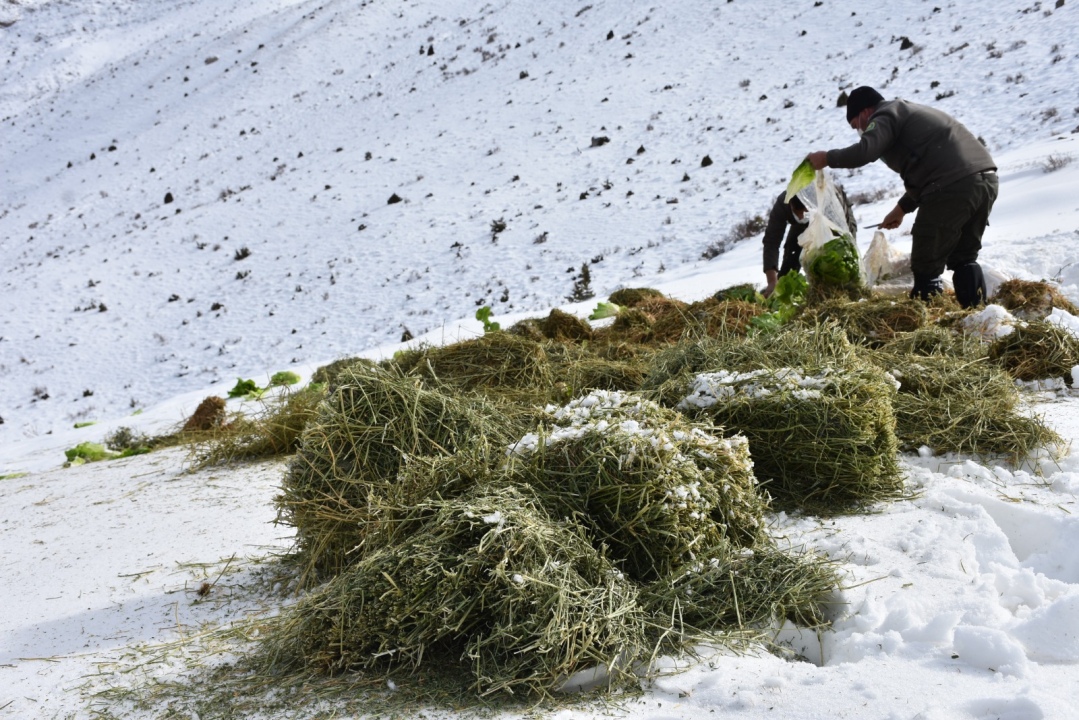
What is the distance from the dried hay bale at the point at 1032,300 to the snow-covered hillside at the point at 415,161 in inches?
86.3

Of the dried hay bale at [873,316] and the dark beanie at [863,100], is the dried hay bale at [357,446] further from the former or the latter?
the dark beanie at [863,100]

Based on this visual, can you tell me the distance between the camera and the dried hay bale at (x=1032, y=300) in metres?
5.05

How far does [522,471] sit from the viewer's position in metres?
2.65

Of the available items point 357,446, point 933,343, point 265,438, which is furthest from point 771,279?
point 357,446

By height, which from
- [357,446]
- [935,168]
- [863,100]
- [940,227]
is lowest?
[357,446]

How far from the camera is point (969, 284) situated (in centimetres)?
529

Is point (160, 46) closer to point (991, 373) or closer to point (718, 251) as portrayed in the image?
point (718, 251)

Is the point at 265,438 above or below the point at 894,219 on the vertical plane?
below

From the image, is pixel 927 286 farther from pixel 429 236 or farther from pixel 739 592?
pixel 429 236

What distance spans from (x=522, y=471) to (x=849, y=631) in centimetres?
106

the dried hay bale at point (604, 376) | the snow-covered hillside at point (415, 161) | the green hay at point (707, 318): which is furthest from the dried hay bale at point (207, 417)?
the snow-covered hillside at point (415, 161)

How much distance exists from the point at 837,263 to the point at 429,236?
13407 mm

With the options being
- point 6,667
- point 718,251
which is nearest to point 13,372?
point 718,251

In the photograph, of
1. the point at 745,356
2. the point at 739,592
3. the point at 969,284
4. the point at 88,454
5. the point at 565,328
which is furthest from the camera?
the point at 88,454
